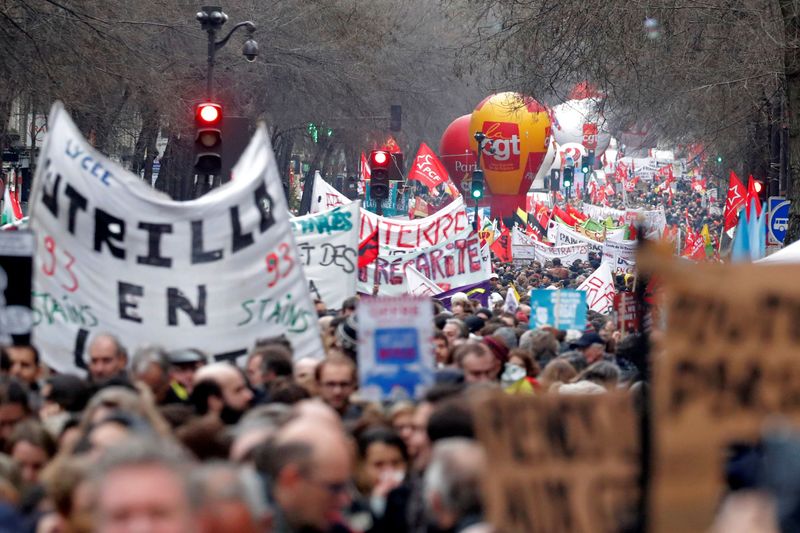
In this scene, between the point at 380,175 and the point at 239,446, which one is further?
the point at 380,175

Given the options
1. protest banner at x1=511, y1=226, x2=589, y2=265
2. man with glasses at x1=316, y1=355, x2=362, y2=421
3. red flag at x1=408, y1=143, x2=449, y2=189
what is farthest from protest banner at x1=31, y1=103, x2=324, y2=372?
red flag at x1=408, y1=143, x2=449, y2=189

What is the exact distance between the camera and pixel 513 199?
192 ft

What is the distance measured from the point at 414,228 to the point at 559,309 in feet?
26.1

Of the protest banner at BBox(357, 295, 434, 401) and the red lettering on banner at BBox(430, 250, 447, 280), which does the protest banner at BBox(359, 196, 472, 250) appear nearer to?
the red lettering on banner at BBox(430, 250, 447, 280)

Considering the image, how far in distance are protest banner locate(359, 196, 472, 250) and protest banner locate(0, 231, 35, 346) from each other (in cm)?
1356

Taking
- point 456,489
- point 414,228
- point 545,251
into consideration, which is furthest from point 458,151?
point 456,489

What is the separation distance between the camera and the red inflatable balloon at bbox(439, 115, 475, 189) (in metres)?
60.9

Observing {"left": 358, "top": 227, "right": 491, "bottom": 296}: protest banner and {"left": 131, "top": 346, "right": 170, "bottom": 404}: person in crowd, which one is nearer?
{"left": 131, "top": 346, "right": 170, "bottom": 404}: person in crowd

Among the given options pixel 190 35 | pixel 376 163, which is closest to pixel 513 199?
pixel 190 35

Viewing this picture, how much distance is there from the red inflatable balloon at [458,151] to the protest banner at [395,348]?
53.0 m

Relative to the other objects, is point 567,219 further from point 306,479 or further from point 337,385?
point 306,479

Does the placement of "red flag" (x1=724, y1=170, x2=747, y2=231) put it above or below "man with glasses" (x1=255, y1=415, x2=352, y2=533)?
above

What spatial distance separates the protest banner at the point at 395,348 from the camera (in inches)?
281

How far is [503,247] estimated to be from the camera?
38.1 meters
